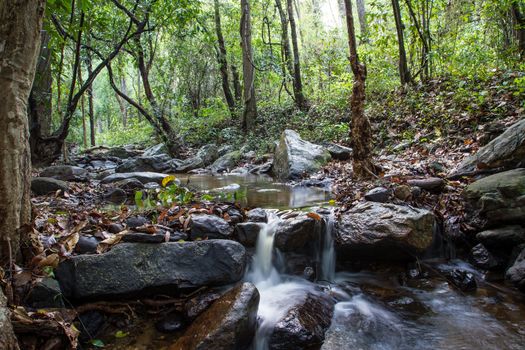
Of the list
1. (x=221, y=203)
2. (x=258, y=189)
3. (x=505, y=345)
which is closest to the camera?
(x=505, y=345)

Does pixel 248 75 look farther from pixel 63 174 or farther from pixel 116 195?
pixel 116 195

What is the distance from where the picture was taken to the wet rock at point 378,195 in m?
4.96

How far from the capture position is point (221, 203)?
493 centimetres

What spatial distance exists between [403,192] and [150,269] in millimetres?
3317

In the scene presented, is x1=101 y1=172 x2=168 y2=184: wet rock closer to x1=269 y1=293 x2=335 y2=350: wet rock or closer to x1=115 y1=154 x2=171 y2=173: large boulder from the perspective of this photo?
x1=115 y1=154 x2=171 y2=173: large boulder

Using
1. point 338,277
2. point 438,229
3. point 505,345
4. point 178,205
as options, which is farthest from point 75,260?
point 438,229

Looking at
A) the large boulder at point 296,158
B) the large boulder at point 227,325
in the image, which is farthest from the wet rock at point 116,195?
the large boulder at point 227,325

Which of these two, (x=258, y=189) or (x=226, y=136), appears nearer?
(x=258, y=189)

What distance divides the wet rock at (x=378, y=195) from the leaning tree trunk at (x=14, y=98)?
12.9 ft

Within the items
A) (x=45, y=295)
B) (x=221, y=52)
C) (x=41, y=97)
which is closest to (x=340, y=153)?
(x=41, y=97)

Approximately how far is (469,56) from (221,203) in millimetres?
9422

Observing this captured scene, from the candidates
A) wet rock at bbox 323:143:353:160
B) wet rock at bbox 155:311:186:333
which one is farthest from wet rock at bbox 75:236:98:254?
wet rock at bbox 323:143:353:160

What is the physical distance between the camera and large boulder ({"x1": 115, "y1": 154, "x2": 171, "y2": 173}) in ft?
34.9

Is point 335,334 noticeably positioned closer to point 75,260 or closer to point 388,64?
point 75,260
